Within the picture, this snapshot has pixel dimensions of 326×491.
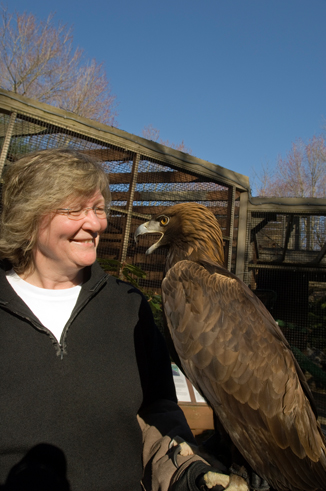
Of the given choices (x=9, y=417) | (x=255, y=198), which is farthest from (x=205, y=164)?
(x=9, y=417)

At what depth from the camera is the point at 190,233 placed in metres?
2.59

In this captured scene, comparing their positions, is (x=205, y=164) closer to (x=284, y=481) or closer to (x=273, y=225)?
(x=273, y=225)

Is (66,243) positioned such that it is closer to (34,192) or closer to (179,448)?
(34,192)

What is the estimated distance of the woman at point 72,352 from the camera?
149 centimetres

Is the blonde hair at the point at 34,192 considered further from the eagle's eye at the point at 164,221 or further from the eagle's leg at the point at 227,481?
the eagle's leg at the point at 227,481

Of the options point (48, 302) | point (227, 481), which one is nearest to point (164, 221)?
point (48, 302)

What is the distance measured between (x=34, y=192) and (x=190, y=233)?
120 cm

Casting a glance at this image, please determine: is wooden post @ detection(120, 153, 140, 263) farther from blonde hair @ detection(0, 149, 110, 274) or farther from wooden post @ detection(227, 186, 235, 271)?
blonde hair @ detection(0, 149, 110, 274)

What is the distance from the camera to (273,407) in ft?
6.12

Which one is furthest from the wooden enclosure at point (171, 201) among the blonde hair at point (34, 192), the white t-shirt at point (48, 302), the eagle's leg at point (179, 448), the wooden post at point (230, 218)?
the eagle's leg at point (179, 448)

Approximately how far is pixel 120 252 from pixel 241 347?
3.02 m

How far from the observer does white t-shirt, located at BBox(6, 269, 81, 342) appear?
1764mm

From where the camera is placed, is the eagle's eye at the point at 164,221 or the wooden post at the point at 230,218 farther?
the wooden post at the point at 230,218

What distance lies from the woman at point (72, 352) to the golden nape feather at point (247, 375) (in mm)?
222
